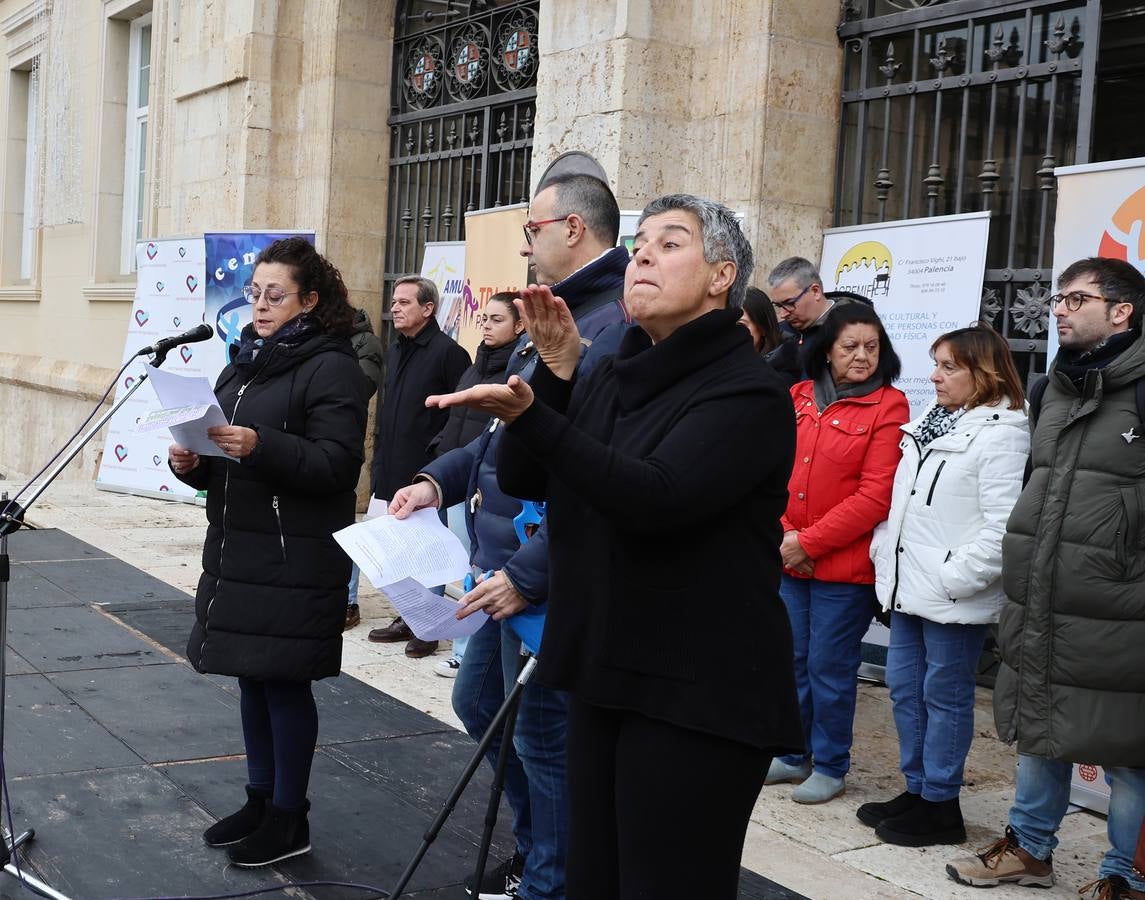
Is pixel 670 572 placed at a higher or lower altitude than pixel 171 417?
lower

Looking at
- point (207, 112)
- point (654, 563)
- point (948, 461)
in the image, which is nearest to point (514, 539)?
point (654, 563)

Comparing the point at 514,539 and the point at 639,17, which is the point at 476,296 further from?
the point at 514,539

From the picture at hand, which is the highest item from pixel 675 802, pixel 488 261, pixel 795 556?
pixel 488 261

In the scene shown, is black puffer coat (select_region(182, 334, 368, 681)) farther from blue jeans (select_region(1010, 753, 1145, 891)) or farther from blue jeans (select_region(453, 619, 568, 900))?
blue jeans (select_region(1010, 753, 1145, 891))

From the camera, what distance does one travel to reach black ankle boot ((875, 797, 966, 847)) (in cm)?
445

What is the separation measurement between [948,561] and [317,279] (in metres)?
2.31

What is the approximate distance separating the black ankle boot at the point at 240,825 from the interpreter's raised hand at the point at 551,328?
2.14 metres

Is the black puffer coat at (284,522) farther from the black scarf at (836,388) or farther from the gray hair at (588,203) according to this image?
the black scarf at (836,388)

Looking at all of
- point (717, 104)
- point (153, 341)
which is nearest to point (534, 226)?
point (717, 104)

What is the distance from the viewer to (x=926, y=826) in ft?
14.7

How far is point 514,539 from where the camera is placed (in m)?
3.38

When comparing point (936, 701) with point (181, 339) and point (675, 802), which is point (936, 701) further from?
point (181, 339)

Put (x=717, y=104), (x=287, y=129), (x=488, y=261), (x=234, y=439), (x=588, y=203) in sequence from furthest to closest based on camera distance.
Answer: (x=287, y=129) < (x=488, y=261) < (x=717, y=104) < (x=234, y=439) < (x=588, y=203)

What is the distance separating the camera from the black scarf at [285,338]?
13.0ft
